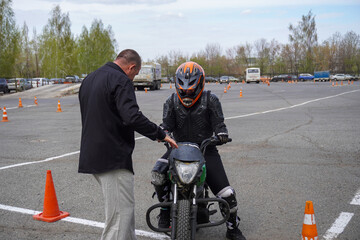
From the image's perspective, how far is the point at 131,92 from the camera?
3258 mm

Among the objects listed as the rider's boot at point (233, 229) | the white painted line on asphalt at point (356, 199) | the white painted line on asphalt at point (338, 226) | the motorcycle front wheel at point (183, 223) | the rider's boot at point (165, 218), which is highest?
the motorcycle front wheel at point (183, 223)

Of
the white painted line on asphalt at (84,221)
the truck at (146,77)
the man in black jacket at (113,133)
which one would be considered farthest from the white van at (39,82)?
the man in black jacket at (113,133)

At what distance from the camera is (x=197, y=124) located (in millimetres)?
4223

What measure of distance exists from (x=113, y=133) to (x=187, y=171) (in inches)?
28.6

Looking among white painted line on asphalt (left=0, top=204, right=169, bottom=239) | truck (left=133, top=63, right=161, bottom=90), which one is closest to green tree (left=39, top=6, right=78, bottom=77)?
truck (left=133, top=63, right=161, bottom=90)

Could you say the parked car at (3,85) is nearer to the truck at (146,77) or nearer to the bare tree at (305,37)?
the truck at (146,77)

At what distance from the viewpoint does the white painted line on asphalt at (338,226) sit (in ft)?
14.2

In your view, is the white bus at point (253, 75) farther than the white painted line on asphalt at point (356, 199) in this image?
Result: Yes

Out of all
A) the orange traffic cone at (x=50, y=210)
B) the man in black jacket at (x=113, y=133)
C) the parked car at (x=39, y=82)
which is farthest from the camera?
the parked car at (x=39, y=82)

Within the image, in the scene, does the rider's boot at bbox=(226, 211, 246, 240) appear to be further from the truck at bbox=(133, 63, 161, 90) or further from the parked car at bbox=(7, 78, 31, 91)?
the parked car at bbox=(7, 78, 31, 91)

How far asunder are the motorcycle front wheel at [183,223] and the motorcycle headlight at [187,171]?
0.69 ft

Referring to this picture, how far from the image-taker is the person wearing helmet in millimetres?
4055

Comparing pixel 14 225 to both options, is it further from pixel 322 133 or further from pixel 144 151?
pixel 322 133

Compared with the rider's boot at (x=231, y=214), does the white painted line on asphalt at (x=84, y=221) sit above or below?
below
